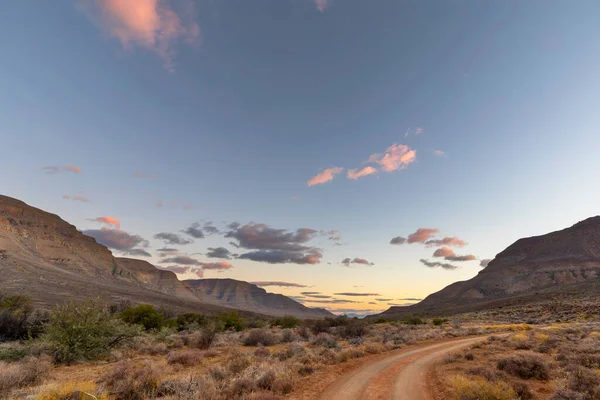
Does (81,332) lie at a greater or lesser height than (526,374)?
lesser

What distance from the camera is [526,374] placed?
12.4 m

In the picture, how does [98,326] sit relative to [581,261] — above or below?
below

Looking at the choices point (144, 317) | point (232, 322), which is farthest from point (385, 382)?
point (232, 322)

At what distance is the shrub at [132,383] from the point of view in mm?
9981

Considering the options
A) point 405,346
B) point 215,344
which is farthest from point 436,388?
point 215,344

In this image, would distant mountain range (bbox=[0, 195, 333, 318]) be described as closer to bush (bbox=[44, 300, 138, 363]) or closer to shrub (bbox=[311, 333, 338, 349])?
bush (bbox=[44, 300, 138, 363])

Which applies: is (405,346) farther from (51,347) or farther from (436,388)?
(51,347)

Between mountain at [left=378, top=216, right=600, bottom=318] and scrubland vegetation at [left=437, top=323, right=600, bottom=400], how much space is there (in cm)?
10431

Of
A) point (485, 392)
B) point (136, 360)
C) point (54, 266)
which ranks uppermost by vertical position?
point (54, 266)

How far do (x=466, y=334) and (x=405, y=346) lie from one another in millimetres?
13242

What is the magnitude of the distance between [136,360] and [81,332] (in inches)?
145

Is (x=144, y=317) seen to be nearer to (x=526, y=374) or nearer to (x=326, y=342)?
(x=326, y=342)

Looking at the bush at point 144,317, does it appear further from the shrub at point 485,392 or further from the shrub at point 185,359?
the shrub at point 485,392

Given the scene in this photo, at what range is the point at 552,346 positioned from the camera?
61.0ft
